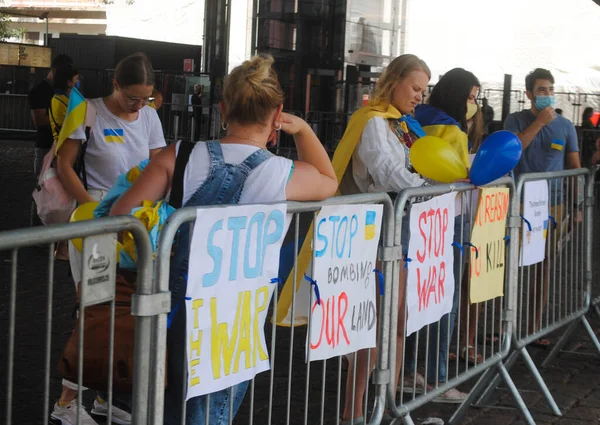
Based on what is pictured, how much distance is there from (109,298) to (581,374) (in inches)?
177

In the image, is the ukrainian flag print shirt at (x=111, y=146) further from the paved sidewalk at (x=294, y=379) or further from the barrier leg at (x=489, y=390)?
the barrier leg at (x=489, y=390)

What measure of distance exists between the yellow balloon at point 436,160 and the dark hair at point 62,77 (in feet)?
16.9

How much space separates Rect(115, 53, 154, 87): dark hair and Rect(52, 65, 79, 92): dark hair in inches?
166

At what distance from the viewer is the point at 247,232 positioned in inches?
131

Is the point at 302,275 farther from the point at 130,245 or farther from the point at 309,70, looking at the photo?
the point at 309,70

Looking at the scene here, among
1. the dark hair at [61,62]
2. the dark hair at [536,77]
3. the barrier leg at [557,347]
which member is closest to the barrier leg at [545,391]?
the barrier leg at [557,347]

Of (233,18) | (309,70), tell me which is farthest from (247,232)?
(233,18)

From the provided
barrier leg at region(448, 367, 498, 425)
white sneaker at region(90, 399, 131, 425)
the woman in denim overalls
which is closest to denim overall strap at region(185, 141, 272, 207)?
the woman in denim overalls

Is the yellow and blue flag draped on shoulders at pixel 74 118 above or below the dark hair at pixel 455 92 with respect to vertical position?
below

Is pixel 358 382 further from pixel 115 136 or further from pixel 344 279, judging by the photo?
pixel 115 136

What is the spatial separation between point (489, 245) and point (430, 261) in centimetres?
75

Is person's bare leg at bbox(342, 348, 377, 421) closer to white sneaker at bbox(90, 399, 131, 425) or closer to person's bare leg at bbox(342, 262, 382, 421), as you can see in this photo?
person's bare leg at bbox(342, 262, 382, 421)

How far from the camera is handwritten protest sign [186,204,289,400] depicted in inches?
124

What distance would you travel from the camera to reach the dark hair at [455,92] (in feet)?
19.7
